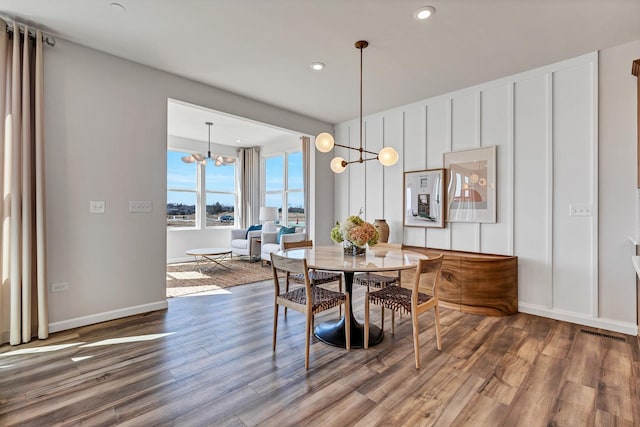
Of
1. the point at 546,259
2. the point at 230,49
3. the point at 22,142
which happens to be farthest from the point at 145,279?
the point at 546,259

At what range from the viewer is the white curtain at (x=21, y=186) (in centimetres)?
253

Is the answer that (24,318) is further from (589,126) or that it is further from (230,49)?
(589,126)

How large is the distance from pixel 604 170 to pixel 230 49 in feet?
12.9

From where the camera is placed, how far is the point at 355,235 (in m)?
2.63

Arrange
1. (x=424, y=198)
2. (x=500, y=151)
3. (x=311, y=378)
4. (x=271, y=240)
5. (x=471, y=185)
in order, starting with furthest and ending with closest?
(x=271, y=240) → (x=424, y=198) → (x=471, y=185) → (x=500, y=151) → (x=311, y=378)

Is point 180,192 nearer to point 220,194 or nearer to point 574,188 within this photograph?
A: point 220,194

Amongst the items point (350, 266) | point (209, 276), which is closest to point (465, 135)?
point (350, 266)

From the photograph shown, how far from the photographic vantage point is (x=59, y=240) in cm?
283

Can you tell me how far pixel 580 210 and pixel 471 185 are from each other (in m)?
1.12

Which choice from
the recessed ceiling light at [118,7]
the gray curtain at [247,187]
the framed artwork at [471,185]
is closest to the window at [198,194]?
the gray curtain at [247,187]

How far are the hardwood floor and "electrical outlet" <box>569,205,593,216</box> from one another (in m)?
1.15

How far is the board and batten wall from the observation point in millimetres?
3061

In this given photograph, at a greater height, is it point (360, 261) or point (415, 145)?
point (415, 145)

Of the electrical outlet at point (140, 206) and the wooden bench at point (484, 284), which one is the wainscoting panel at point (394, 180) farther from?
the electrical outlet at point (140, 206)
